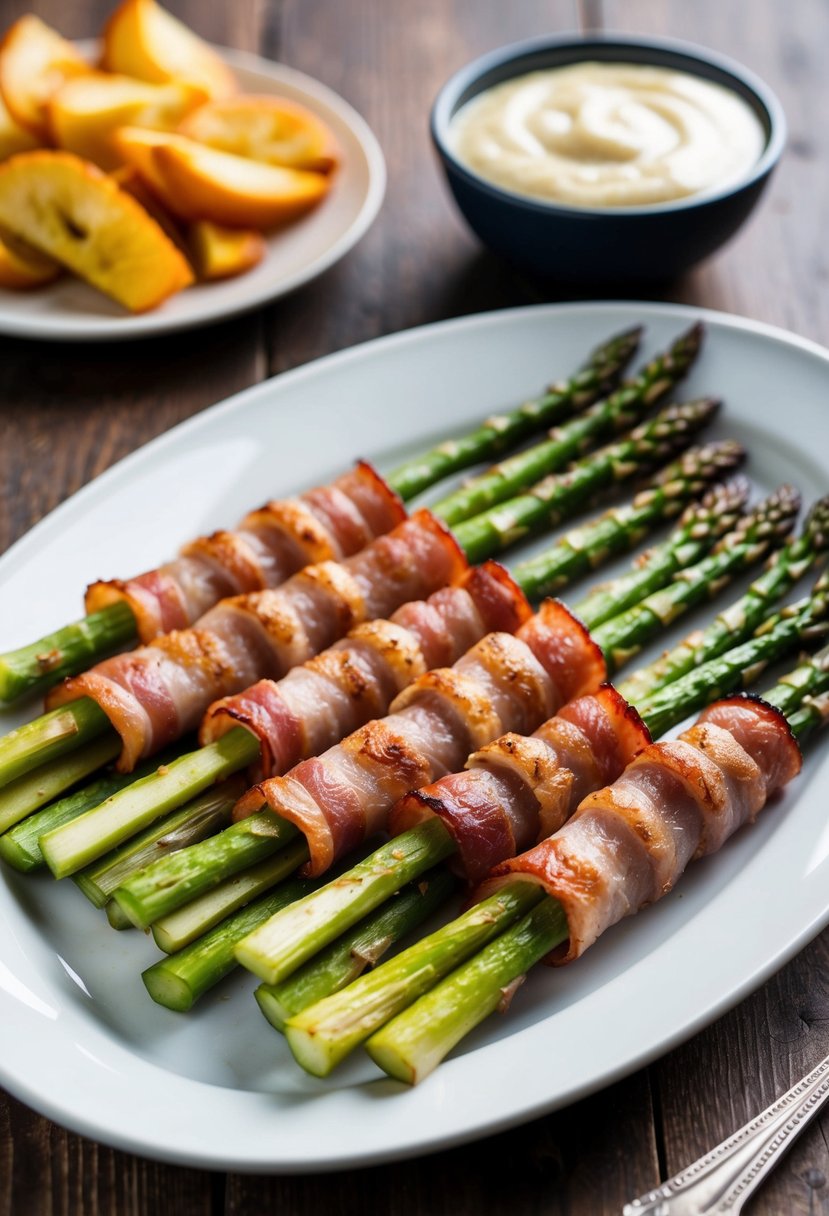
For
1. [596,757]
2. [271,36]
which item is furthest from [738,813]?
[271,36]

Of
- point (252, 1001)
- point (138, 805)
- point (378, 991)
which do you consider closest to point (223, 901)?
point (252, 1001)

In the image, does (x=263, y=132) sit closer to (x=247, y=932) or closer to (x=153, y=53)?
(x=153, y=53)

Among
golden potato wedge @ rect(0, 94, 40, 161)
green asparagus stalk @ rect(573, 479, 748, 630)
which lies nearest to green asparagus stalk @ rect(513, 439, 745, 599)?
green asparagus stalk @ rect(573, 479, 748, 630)

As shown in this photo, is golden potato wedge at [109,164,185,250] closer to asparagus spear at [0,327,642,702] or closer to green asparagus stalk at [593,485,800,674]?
asparagus spear at [0,327,642,702]

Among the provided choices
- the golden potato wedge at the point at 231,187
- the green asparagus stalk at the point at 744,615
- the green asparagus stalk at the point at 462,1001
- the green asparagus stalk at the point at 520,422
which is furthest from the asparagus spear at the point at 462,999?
the golden potato wedge at the point at 231,187

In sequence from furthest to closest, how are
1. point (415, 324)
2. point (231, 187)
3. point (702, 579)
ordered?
point (415, 324) < point (231, 187) < point (702, 579)

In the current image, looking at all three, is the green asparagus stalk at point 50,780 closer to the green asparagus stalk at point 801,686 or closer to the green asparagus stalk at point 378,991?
the green asparagus stalk at point 378,991

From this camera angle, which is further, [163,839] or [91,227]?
[91,227]

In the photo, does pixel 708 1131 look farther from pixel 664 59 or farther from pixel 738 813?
pixel 664 59
